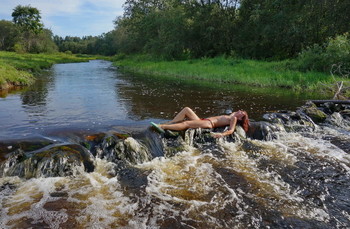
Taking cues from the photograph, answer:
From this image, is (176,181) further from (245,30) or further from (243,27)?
(243,27)

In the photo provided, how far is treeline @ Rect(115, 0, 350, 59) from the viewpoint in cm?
2447

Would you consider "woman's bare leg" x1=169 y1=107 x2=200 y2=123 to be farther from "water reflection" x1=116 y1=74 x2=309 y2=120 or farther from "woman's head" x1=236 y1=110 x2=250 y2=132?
"water reflection" x1=116 y1=74 x2=309 y2=120

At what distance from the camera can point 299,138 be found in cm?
969

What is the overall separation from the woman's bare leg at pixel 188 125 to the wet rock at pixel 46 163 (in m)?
2.82

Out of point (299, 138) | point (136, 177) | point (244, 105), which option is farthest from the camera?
point (244, 105)

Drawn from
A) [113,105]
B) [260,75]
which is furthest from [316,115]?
[260,75]

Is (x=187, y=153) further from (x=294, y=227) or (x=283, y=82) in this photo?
(x=283, y=82)

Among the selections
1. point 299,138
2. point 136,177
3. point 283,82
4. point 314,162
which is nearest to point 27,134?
point 136,177

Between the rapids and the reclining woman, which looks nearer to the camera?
the rapids

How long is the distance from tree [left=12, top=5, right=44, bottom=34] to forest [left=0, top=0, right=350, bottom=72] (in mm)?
14118

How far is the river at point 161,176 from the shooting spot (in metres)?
4.81

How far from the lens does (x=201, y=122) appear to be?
915 centimetres

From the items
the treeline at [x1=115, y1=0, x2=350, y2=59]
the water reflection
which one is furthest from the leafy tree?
the water reflection

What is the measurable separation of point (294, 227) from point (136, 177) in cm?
352
